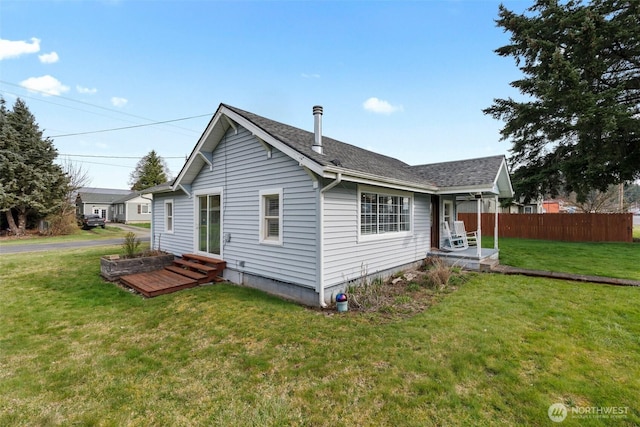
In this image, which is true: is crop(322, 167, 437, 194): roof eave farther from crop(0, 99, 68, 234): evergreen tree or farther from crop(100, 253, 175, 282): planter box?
crop(0, 99, 68, 234): evergreen tree

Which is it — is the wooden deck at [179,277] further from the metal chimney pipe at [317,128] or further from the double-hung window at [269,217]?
the metal chimney pipe at [317,128]

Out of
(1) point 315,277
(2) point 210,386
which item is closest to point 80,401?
(2) point 210,386

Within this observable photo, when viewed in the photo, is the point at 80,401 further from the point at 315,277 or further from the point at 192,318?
the point at 315,277

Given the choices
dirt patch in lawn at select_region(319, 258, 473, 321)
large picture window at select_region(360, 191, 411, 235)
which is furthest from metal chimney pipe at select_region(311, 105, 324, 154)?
dirt patch in lawn at select_region(319, 258, 473, 321)

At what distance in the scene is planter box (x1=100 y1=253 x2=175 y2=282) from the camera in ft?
26.6

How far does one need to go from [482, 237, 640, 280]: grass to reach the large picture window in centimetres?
461

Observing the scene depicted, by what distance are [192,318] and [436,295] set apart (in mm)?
5345

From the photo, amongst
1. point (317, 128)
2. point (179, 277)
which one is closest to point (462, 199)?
point (317, 128)

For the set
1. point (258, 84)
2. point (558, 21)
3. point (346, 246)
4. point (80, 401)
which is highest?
point (558, 21)

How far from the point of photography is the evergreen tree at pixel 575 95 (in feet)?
42.5

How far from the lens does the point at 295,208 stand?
6.12 metres

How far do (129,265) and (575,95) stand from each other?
19568 millimetres

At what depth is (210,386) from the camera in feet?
10.5

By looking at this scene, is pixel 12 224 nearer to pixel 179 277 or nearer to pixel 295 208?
pixel 179 277
